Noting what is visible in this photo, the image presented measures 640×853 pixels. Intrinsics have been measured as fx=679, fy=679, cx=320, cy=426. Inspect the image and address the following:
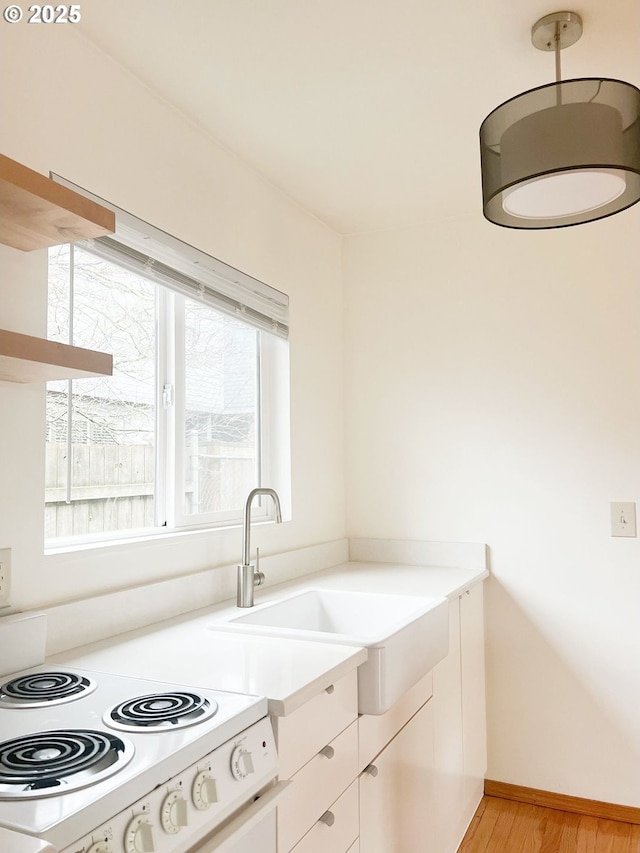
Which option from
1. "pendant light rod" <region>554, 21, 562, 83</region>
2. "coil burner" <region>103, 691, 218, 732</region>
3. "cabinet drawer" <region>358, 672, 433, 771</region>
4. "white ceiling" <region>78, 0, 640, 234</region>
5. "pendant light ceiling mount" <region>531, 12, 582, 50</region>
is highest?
"white ceiling" <region>78, 0, 640, 234</region>

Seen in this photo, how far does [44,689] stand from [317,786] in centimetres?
60

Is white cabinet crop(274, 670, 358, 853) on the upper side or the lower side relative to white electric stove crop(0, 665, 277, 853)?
lower

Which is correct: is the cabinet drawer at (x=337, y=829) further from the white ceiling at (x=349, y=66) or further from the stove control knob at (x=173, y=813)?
the white ceiling at (x=349, y=66)

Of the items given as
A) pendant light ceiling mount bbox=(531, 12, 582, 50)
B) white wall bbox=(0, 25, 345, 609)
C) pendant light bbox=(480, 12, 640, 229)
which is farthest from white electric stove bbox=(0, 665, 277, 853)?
pendant light ceiling mount bbox=(531, 12, 582, 50)

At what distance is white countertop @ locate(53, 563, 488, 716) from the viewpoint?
1383mm

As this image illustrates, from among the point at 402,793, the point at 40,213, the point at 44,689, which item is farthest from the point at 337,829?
the point at 40,213

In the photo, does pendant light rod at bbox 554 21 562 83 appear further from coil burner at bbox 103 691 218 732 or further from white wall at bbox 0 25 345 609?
coil burner at bbox 103 691 218 732

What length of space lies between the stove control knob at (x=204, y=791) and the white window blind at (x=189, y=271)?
1.30 metres

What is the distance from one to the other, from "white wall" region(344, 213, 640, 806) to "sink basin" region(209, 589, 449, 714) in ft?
2.57

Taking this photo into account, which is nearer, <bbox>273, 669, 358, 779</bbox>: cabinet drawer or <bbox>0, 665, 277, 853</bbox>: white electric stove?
<bbox>0, 665, 277, 853</bbox>: white electric stove

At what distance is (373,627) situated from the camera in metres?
2.28

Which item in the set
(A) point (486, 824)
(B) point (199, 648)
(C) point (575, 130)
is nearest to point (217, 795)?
(B) point (199, 648)

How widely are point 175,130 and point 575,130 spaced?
1.22 m

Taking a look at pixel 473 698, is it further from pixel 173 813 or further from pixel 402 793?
pixel 173 813
